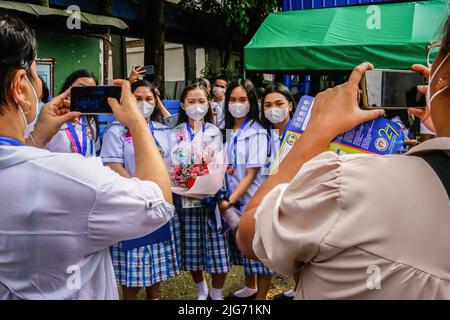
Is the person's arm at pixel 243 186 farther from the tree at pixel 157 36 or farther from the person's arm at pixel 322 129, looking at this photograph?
the tree at pixel 157 36

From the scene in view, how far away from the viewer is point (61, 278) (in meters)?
1.18

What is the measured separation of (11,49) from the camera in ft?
3.94

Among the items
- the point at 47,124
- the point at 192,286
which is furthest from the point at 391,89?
the point at 192,286

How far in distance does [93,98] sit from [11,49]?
501mm

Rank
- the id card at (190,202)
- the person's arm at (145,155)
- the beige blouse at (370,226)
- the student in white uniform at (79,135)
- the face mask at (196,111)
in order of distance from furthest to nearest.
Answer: the face mask at (196,111), the id card at (190,202), the student in white uniform at (79,135), the person's arm at (145,155), the beige blouse at (370,226)

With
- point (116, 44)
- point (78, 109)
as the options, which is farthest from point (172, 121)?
point (116, 44)

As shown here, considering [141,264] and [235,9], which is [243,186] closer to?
[141,264]

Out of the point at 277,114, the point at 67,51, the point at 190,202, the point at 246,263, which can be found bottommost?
the point at 246,263

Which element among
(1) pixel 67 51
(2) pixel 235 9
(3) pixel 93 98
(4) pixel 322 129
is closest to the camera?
(4) pixel 322 129

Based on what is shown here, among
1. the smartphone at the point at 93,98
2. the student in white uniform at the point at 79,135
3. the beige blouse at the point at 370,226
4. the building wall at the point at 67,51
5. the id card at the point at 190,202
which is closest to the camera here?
the beige blouse at the point at 370,226

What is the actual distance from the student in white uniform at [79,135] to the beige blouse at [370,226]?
249cm

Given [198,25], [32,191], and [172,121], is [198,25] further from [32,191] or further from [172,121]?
[32,191]

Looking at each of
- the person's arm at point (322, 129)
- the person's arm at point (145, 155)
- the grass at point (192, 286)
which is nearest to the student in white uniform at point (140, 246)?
the grass at point (192, 286)

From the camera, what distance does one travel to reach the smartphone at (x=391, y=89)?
1180mm
